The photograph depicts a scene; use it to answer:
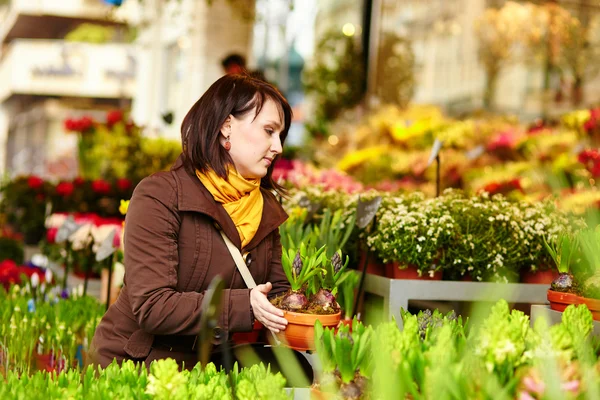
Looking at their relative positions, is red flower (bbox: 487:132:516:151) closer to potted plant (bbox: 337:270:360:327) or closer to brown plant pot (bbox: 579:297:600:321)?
potted plant (bbox: 337:270:360:327)

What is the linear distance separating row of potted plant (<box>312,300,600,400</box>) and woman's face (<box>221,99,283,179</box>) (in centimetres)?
70

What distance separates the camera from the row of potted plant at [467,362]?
1.30m

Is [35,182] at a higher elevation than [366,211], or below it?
below

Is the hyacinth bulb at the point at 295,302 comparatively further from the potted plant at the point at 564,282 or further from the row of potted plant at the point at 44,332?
the row of potted plant at the point at 44,332

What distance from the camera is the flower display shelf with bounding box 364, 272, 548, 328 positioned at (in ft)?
9.85

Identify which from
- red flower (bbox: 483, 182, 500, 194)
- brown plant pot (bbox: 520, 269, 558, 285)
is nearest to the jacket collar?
brown plant pot (bbox: 520, 269, 558, 285)

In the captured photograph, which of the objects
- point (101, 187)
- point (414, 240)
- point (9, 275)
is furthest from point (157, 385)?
point (101, 187)

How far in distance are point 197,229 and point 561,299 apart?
93 cm

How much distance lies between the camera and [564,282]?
2.16m

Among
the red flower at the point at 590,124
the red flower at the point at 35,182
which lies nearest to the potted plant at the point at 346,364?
the red flower at the point at 590,124

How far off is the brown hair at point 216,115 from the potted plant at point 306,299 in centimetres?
37

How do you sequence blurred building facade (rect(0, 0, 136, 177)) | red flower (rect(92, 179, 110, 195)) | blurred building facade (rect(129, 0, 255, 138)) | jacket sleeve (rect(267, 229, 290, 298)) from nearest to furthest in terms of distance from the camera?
1. jacket sleeve (rect(267, 229, 290, 298))
2. red flower (rect(92, 179, 110, 195))
3. blurred building facade (rect(129, 0, 255, 138))
4. blurred building facade (rect(0, 0, 136, 177))

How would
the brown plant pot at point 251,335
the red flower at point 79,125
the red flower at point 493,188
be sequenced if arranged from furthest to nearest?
the red flower at point 79,125 < the red flower at point 493,188 < the brown plant pot at point 251,335

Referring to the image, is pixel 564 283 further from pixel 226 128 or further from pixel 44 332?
pixel 44 332
